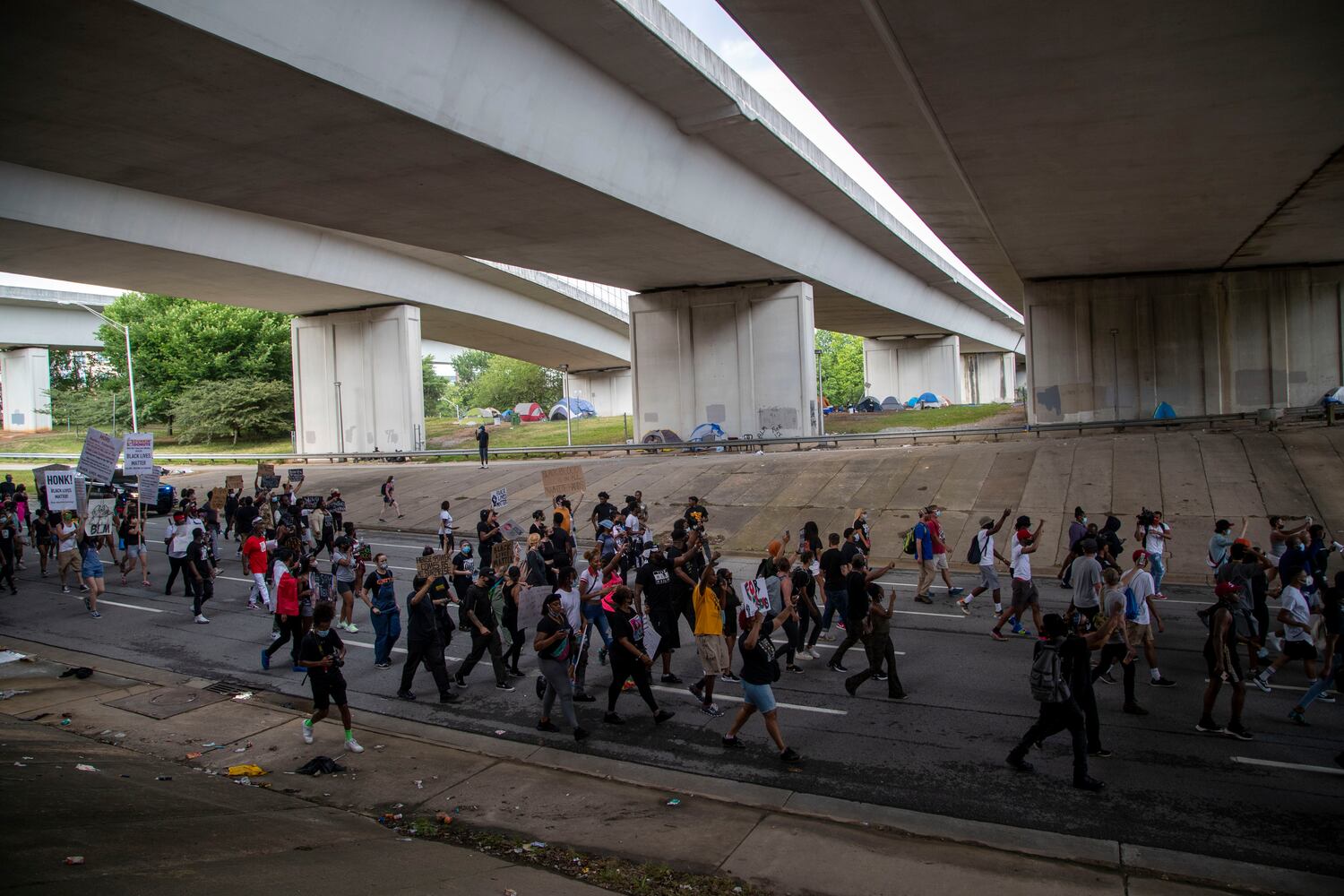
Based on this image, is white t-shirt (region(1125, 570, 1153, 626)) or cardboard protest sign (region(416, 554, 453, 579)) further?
cardboard protest sign (region(416, 554, 453, 579))

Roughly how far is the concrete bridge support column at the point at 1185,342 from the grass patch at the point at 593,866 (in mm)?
34678

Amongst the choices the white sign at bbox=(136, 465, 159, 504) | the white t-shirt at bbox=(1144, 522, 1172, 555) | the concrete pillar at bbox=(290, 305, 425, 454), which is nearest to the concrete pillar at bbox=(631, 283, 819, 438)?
the concrete pillar at bbox=(290, 305, 425, 454)

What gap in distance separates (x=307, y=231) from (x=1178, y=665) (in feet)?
110

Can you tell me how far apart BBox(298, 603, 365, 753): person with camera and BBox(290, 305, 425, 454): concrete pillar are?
34.1m

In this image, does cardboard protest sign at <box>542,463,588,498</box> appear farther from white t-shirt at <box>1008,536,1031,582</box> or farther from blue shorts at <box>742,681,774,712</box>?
blue shorts at <box>742,681,774,712</box>

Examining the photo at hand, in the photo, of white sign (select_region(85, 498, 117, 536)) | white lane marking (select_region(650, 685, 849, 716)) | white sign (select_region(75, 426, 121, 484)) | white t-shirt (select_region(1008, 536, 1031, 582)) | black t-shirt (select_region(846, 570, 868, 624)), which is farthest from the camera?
white sign (select_region(75, 426, 121, 484))

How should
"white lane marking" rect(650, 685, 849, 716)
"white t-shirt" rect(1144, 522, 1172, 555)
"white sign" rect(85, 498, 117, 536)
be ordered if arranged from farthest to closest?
"white sign" rect(85, 498, 117, 536)
"white t-shirt" rect(1144, 522, 1172, 555)
"white lane marking" rect(650, 685, 849, 716)

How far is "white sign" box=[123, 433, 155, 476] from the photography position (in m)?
20.1

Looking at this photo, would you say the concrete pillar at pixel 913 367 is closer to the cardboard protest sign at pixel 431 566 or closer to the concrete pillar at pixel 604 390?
the concrete pillar at pixel 604 390

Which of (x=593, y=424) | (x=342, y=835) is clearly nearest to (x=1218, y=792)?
(x=342, y=835)

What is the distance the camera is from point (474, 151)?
59.3 feet

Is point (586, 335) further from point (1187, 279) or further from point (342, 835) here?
point (342, 835)

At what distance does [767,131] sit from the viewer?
2514 centimetres

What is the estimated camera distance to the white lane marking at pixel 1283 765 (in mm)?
8320
